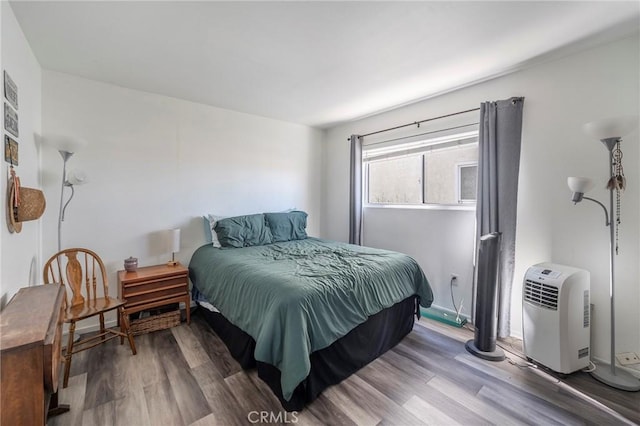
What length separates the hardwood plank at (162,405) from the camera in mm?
1512

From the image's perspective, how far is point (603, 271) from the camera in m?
2.02

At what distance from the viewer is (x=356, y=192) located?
3811 mm

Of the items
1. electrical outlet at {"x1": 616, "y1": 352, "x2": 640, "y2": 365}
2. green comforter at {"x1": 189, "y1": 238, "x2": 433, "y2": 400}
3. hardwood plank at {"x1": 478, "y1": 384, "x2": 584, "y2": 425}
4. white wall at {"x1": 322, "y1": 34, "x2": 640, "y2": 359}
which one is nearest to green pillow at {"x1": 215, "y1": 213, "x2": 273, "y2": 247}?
green comforter at {"x1": 189, "y1": 238, "x2": 433, "y2": 400}

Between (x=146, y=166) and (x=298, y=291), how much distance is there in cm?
236

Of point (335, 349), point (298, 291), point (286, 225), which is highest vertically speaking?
point (286, 225)

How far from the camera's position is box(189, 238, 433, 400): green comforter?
1.57 meters

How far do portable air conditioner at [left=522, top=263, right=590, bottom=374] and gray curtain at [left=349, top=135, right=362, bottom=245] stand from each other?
6.94ft

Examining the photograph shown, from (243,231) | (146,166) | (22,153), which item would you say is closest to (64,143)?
(22,153)

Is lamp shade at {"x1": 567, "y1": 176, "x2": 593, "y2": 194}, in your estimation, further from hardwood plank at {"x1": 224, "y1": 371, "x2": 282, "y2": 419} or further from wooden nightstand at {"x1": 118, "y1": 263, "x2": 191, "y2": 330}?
wooden nightstand at {"x1": 118, "y1": 263, "x2": 191, "y2": 330}

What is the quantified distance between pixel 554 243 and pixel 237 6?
3.05 m

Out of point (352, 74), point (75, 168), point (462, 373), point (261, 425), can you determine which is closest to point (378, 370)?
point (462, 373)

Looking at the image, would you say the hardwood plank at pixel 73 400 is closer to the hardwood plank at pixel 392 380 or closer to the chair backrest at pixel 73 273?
the chair backrest at pixel 73 273

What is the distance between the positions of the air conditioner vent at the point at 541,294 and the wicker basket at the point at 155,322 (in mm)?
3238

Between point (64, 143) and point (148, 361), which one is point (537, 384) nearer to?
point (148, 361)
